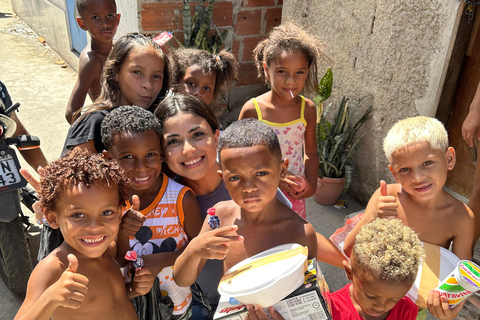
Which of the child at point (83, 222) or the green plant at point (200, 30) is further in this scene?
the green plant at point (200, 30)

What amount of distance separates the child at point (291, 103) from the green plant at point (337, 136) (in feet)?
3.01

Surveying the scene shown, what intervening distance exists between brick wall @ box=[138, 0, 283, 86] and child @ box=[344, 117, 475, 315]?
3311 mm

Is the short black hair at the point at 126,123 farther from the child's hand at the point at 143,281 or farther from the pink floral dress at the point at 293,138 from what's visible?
the pink floral dress at the point at 293,138

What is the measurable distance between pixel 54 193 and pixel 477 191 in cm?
237

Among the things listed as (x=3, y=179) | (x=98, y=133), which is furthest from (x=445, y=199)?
(x=3, y=179)

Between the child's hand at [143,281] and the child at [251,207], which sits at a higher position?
the child at [251,207]

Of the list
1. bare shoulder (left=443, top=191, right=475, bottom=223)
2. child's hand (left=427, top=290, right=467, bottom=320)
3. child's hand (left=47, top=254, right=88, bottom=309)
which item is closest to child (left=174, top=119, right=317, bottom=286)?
child's hand (left=47, top=254, right=88, bottom=309)

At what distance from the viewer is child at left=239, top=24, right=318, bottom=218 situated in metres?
2.66

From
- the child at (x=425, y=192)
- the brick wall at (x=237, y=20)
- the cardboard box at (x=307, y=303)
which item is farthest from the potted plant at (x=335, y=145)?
the cardboard box at (x=307, y=303)

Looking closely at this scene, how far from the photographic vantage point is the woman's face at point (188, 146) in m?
1.91

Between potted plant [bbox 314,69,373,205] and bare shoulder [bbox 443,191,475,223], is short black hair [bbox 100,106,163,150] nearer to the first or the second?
bare shoulder [bbox 443,191,475,223]

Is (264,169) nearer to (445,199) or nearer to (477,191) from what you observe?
(445,199)

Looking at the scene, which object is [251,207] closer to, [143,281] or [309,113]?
[143,281]

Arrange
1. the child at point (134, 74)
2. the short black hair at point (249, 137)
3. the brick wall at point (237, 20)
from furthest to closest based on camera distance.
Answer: the brick wall at point (237, 20), the child at point (134, 74), the short black hair at point (249, 137)
